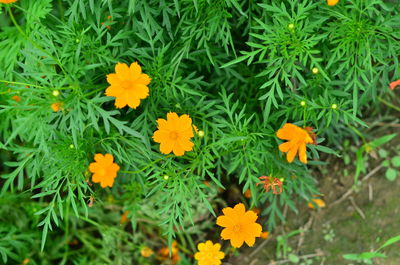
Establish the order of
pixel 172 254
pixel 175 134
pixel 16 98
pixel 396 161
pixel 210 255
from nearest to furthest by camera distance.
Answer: pixel 175 134
pixel 210 255
pixel 16 98
pixel 396 161
pixel 172 254

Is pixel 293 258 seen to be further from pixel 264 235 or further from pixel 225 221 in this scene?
pixel 225 221

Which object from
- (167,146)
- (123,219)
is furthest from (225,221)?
(123,219)

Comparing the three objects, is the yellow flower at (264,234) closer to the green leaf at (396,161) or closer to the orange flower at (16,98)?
the green leaf at (396,161)

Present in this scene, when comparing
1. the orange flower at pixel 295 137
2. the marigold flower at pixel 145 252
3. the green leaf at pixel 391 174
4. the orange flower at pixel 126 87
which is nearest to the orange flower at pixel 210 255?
the marigold flower at pixel 145 252

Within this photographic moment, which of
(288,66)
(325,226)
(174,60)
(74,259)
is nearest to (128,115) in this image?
(174,60)

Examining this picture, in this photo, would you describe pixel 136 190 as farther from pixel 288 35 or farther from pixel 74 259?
pixel 288 35

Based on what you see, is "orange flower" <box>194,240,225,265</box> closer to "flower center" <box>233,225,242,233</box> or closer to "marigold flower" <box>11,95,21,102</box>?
"flower center" <box>233,225,242,233</box>
